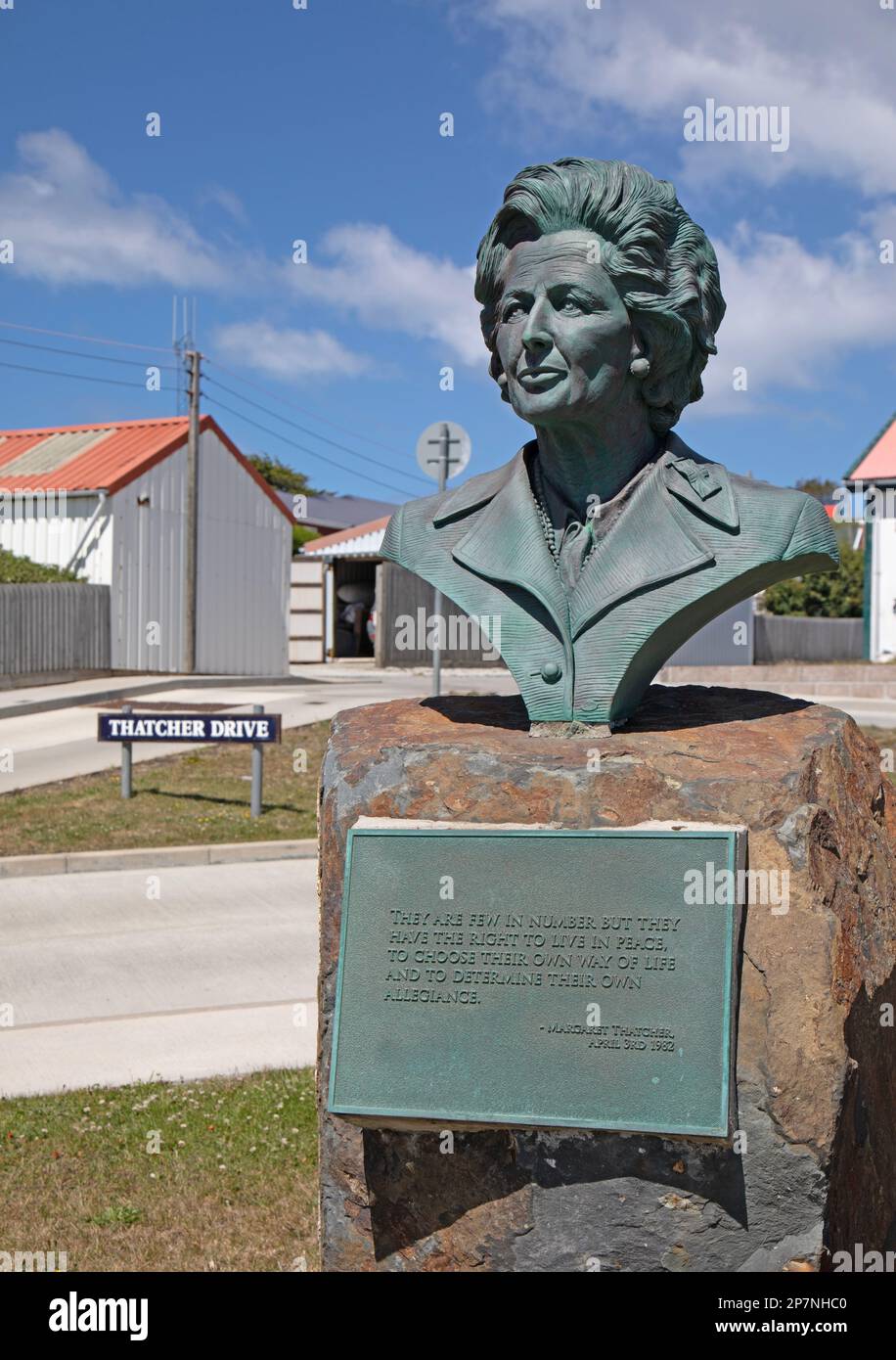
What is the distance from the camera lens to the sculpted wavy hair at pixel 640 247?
144 inches

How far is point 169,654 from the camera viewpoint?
22.3 metres

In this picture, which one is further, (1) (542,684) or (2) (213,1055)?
(2) (213,1055)

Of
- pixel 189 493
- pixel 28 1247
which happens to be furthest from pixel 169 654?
pixel 28 1247

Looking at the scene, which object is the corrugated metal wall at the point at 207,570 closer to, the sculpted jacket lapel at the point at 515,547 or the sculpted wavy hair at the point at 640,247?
the sculpted jacket lapel at the point at 515,547

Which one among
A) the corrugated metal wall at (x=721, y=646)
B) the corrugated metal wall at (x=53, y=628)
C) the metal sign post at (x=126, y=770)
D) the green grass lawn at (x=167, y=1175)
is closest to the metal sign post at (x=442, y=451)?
the metal sign post at (x=126, y=770)

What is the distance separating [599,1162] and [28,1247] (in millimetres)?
1845

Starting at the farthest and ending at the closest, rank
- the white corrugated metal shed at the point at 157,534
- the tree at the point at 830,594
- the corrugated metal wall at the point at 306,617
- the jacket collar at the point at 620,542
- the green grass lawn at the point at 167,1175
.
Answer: the tree at the point at 830,594
the corrugated metal wall at the point at 306,617
the white corrugated metal shed at the point at 157,534
the green grass lawn at the point at 167,1175
the jacket collar at the point at 620,542

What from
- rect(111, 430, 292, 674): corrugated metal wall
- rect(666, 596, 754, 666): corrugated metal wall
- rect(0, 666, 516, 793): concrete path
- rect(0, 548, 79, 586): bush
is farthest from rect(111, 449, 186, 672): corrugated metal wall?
rect(666, 596, 754, 666): corrugated metal wall

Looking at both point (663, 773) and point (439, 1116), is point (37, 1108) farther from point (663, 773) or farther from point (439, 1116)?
point (663, 773)

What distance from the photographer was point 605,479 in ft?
13.1

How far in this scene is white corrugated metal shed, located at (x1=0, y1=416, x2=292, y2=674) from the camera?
21234 millimetres

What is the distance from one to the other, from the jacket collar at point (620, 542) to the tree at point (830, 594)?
32.5 m

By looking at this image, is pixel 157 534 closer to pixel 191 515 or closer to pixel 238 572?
pixel 191 515
